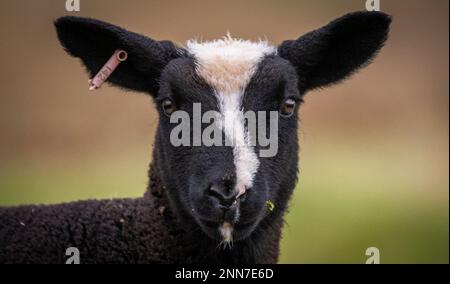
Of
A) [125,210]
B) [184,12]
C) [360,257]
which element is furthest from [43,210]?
[184,12]

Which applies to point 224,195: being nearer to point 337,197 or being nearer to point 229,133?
point 229,133

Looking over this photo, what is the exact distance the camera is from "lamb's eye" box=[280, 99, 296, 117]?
4.65m

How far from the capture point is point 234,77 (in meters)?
4.59

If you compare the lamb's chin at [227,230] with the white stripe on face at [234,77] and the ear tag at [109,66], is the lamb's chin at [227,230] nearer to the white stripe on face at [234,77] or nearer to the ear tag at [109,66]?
the white stripe on face at [234,77]

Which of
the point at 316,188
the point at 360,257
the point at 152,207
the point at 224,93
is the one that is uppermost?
the point at 316,188

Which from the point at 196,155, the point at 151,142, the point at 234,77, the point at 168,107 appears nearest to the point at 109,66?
the point at 168,107

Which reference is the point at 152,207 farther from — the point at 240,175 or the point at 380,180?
the point at 380,180

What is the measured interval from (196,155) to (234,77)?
0.58m

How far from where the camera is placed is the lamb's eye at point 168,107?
4.64 m

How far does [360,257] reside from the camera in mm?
9344

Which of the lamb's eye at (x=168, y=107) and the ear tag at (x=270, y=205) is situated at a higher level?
the lamb's eye at (x=168, y=107)

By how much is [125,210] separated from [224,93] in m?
1.10

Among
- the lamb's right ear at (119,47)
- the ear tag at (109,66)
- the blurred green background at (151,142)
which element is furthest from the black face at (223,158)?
the blurred green background at (151,142)

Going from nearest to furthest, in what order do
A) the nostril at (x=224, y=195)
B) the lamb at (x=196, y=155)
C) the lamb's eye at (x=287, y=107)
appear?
the nostril at (x=224, y=195) < the lamb at (x=196, y=155) < the lamb's eye at (x=287, y=107)
